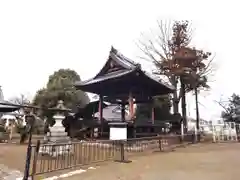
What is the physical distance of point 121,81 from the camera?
1714 centimetres

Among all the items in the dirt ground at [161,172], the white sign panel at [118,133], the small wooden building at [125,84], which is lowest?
the dirt ground at [161,172]

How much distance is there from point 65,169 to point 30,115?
3.17 meters

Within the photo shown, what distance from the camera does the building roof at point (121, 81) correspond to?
16.5 m

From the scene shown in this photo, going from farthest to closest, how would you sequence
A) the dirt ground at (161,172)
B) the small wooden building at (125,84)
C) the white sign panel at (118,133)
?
the small wooden building at (125,84), the white sign panel at (118,133), the dirt ground at (161,172)

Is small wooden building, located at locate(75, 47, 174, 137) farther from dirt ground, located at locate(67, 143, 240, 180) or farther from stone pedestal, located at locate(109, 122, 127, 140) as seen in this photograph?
dirt ground, located at locate(67, 143, 240, 180)

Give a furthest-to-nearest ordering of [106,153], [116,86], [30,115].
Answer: [116,86]
[106,153]
[30,115]

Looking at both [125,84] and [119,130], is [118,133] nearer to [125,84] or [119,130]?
[119,130]

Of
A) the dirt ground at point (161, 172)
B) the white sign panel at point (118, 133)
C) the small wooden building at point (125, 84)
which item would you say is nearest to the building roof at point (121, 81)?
the small wooden building at point (125, 84)

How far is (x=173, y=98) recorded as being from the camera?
Result: 26.1 meters

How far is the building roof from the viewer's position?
16.5m

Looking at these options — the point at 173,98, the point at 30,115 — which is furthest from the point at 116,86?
the point at 30,115

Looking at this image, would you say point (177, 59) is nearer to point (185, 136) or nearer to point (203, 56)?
point (203, 56)

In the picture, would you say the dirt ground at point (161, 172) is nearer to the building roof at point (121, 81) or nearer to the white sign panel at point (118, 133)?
the white sign panel at point (118, 133)

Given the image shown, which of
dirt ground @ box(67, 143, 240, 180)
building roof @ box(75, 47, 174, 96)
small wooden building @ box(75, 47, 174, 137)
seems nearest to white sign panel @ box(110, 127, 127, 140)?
small wooden building @ box(75, 47, 174, 137)
